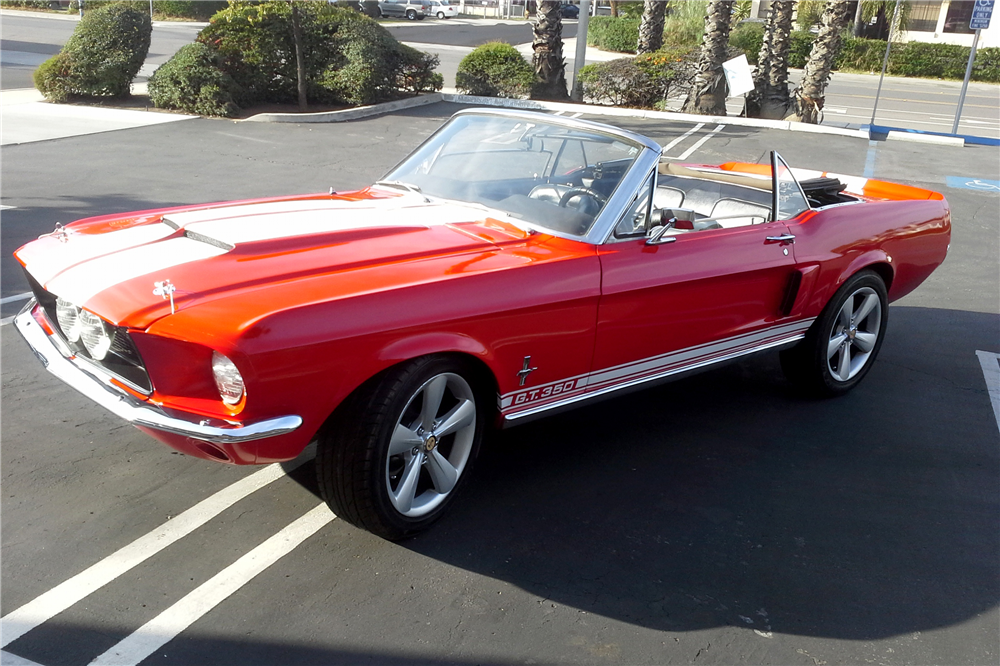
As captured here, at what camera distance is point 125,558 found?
3275 millimetres

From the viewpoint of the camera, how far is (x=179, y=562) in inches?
129

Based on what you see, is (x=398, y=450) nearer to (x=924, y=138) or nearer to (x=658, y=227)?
(x=658, y=227)

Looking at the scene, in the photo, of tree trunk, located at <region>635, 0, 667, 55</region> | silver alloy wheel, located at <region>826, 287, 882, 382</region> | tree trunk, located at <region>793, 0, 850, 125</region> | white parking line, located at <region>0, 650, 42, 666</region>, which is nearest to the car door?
silver alloy wheel, located at <region>826, 287, 882, 382</region>

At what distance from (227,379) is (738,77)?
16.6 m

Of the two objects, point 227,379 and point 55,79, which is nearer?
point 227,379

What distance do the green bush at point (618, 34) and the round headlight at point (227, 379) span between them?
34.9m

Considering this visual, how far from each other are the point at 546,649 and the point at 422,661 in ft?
1.41

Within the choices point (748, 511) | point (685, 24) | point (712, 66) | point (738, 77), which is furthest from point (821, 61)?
point (748, 511)

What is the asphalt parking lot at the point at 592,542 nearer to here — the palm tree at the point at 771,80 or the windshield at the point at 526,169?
the windshield at the point at 526,169

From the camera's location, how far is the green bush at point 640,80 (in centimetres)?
1923

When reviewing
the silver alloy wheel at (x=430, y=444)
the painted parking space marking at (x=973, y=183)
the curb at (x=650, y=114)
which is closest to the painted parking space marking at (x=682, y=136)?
the curb at (x=650, y=114)

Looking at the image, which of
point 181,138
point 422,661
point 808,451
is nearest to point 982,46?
point 181,138

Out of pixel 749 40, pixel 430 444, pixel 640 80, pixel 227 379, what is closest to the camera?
pixel 227 379

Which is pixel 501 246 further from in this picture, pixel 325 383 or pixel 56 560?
pixel 56 560
